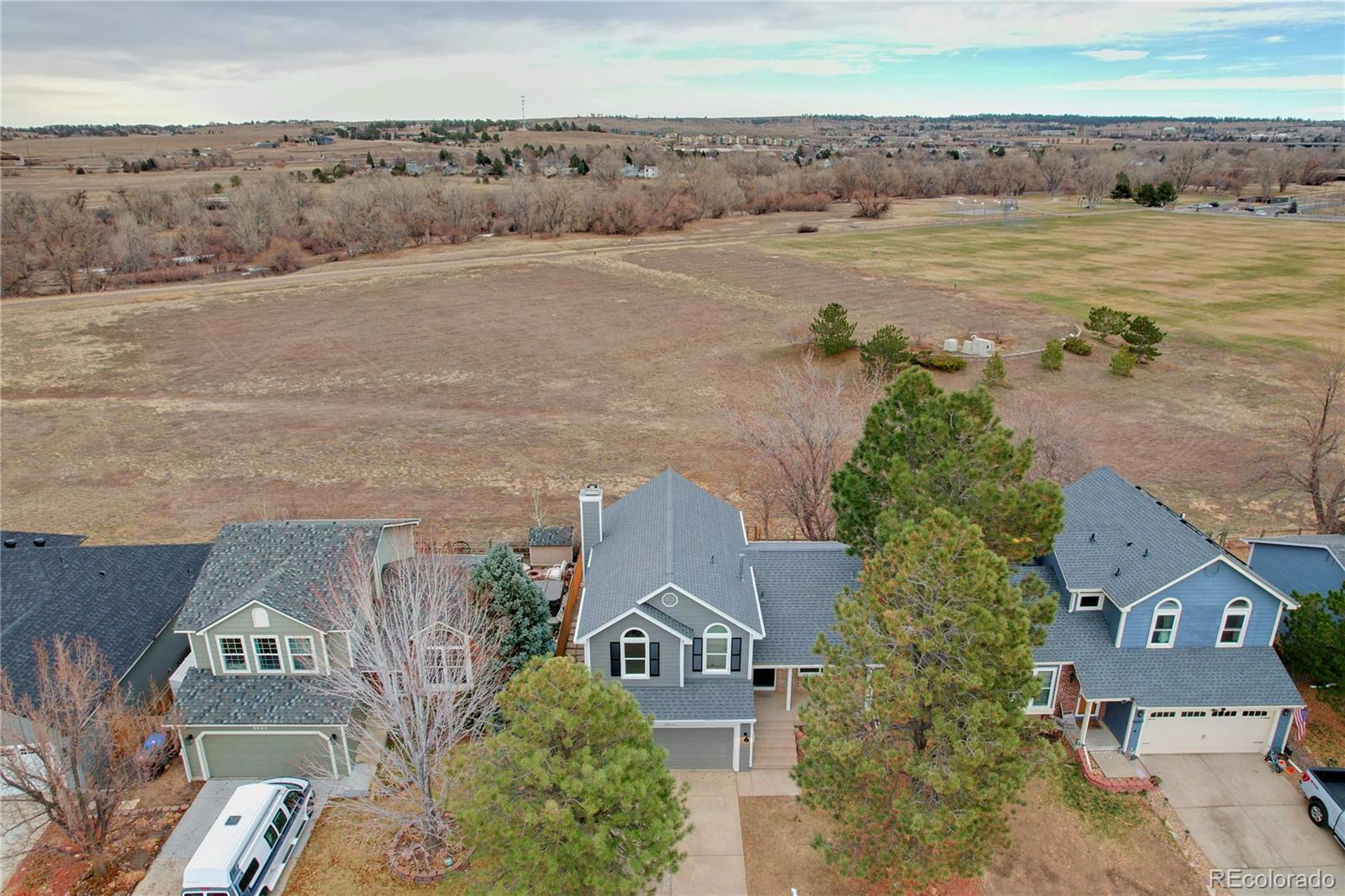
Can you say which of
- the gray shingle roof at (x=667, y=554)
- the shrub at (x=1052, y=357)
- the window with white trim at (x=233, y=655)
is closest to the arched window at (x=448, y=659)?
the gray shingle roof at (x=667, y=554)

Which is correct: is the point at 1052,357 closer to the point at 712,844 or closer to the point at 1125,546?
the point at 1125,546

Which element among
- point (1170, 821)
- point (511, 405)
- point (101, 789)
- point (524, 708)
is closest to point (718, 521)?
point (524, 708)

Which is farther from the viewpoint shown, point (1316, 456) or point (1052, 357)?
point (1052, 357)

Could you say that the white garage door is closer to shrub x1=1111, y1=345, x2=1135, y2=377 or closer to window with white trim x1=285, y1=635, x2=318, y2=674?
window with white trim x1=285, y1=635, x2=318, y2=674

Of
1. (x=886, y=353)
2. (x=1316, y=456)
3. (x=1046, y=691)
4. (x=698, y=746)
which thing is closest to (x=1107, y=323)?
(x=886, y=353)

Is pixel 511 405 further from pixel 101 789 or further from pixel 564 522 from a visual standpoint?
pixel 101 789

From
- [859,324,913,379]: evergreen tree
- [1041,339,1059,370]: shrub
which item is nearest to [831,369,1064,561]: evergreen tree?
[859,324,913,379]: evergreen tree
